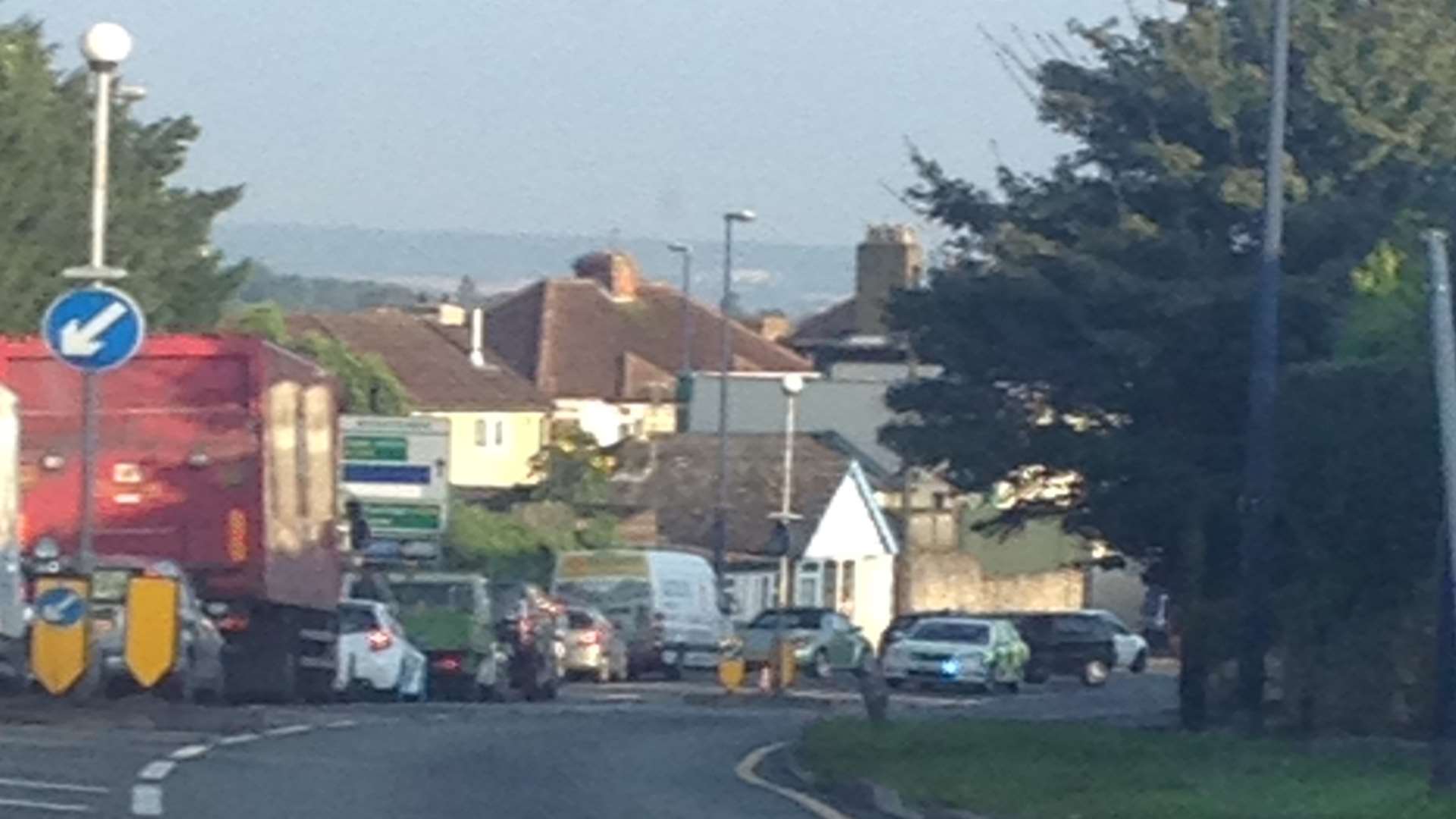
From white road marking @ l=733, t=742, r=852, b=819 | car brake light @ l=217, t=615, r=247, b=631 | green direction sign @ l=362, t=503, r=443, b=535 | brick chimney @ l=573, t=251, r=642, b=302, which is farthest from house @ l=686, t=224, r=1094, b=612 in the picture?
white road marking @ l=733, t=742, r=852, b=819

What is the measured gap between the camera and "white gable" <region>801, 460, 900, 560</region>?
7606 cm

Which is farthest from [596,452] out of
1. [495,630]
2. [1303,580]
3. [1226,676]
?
[1303,580]

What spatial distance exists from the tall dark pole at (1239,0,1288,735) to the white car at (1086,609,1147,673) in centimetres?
3556

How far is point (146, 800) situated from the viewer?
57.6 ft

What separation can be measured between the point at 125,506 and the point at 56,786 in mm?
12443

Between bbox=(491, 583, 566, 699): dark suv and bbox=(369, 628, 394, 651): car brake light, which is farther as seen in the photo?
bbox=(491, 583, 566, 699): dark suv

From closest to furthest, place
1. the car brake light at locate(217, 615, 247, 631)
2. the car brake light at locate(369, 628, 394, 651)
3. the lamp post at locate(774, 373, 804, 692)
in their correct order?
1. the car brake light at locate(217, 615, 247, 631)
2. the car brake light at locate(369, 628, 394, 651)
3. the lamp post at locate(774, 373, 804, 692)

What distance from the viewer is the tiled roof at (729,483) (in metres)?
77.1

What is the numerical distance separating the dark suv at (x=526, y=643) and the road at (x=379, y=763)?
8.56m

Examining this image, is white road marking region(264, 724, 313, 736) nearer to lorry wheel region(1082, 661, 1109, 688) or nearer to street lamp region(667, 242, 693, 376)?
lorry wheel region(1082, 661, 1109, 688)

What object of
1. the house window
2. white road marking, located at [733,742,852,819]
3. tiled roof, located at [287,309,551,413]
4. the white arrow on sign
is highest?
tiled roof, located at [287,309,551,413]

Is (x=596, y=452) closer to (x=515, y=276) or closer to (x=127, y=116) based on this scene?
(x=127, y=116)

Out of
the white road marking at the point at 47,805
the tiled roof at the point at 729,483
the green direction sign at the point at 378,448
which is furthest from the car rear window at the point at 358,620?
the tiled roof at the point at 729,483

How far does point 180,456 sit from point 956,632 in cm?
2742
